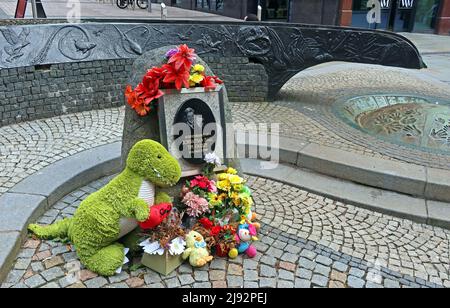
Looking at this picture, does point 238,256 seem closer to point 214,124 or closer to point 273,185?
point 214,124

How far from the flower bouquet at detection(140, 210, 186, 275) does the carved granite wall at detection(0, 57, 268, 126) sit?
368cm

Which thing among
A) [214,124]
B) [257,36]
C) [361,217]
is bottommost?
[361,217]

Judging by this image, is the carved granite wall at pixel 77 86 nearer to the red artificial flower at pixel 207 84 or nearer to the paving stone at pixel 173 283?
the red artificial flower at pixel 207 84

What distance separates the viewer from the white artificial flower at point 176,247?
294 centimetres

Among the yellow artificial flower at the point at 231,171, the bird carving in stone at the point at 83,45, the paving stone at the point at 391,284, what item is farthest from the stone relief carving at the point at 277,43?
the paving stone at the point at 391,284

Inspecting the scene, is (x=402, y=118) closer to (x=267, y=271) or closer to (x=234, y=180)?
(x=234, y=180)

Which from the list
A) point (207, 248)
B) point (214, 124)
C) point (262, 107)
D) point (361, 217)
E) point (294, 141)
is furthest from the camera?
point (262, 107)

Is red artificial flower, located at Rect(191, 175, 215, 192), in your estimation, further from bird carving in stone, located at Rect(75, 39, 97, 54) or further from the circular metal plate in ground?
bird carving in stone, located at Rect(75, 39, 97, 54)

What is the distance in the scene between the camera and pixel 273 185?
15.1 ft

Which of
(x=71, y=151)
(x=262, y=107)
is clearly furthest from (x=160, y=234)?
(x=262, y=107)

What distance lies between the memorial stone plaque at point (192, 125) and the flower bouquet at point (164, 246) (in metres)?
0.60

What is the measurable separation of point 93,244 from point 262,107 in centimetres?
459

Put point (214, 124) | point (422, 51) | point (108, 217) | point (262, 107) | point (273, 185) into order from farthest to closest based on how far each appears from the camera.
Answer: point (422, 51) → point (262, 107) → point (273, 185) → point (214, 124) → point (108, 217)

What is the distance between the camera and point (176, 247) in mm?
2961
